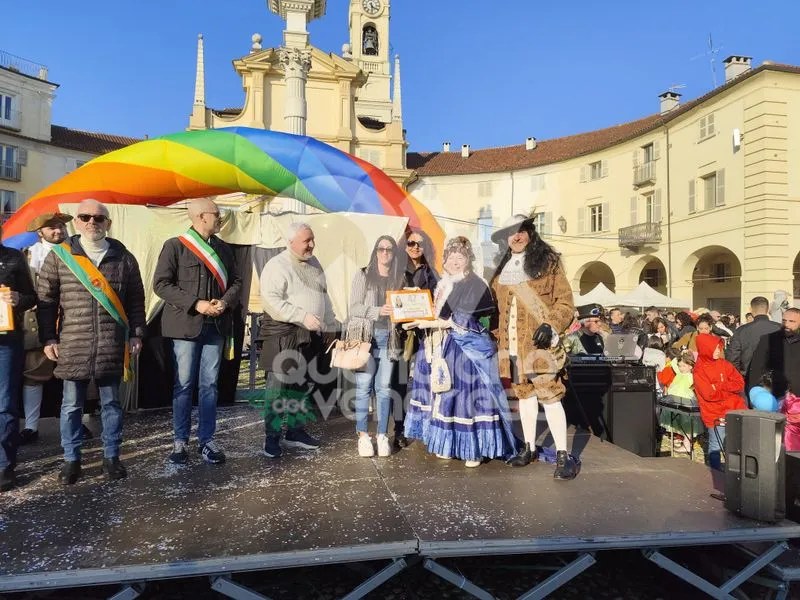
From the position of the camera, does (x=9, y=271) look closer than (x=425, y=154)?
Yes

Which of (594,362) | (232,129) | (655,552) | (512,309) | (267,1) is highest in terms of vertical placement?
(267,1)

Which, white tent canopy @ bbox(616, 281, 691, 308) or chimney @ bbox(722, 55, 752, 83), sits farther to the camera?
chimney @ bbox(722, 55, 752, 83)

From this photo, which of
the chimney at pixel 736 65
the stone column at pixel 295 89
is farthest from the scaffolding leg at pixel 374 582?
the chimney at pixel 736 65

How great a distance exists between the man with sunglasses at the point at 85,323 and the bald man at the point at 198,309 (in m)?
0.29

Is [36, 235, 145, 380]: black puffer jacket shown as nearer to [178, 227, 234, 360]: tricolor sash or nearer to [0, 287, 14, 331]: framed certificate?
[0, 287, 14, 331]: framed certificate

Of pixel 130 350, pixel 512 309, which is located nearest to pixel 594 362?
pixel 512 309

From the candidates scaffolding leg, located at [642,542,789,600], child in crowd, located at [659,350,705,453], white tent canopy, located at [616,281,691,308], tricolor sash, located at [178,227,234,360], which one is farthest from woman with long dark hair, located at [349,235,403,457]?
white tent canopy, located at [616,281,691,308]

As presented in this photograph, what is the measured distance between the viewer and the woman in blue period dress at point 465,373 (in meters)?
3.62

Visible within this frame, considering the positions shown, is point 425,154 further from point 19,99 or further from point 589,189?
point 19,99

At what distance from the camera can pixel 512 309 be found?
373 cm

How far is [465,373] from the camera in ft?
11.9

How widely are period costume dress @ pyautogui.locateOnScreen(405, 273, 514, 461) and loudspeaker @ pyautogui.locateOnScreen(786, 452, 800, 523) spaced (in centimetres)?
163

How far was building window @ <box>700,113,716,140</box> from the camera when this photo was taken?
1992 centimetres

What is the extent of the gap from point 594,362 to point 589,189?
24.1m
